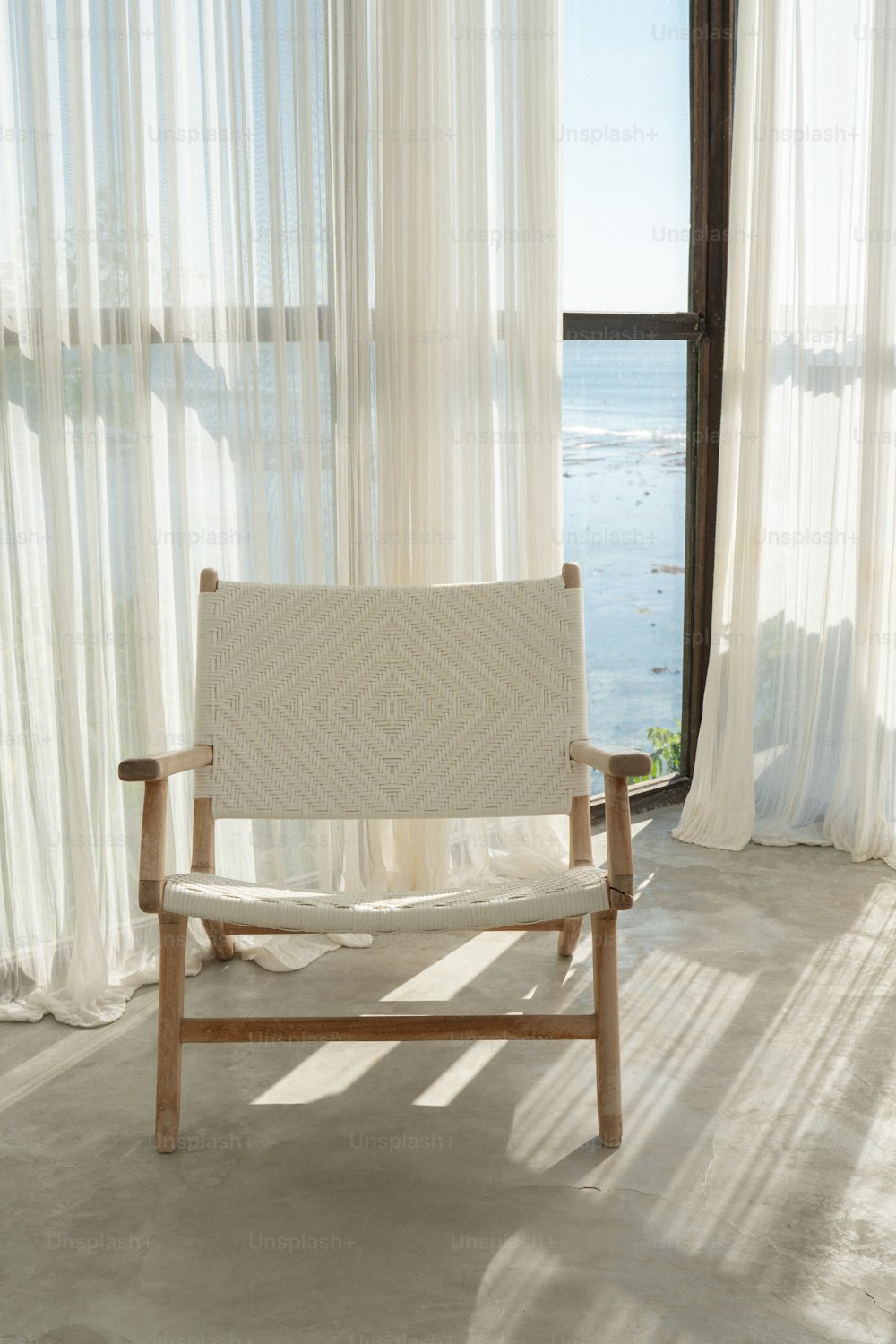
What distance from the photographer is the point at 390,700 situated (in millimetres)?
2389

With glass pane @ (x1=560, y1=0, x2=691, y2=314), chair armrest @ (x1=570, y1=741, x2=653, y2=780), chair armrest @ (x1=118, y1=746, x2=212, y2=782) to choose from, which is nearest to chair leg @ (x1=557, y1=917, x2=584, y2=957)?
chair armrest @ (x1=570, y1=741, x2=653, y2=780)

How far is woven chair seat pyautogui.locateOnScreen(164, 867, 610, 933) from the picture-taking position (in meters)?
1.81

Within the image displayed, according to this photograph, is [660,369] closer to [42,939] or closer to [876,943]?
[876,943]

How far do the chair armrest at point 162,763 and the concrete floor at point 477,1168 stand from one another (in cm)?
56

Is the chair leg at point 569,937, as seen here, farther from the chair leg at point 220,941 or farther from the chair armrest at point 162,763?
the chair armrest at point 162,763

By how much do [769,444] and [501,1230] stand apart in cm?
230

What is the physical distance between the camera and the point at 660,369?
363cm

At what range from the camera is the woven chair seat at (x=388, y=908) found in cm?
181

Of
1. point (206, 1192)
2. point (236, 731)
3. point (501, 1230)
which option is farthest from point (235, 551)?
point (501, 1230)

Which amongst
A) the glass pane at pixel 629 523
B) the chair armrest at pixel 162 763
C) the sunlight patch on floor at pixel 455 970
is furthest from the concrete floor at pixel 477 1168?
the glass pane at pixel 629 523

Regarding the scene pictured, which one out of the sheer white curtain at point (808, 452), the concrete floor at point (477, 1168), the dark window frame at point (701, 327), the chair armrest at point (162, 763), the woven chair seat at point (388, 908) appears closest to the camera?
the concrete floor at point (477, 1168)

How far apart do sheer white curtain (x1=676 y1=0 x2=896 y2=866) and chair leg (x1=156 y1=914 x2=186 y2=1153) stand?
6.15 feet

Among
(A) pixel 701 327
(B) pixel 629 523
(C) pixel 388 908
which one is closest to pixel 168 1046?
(C) pixel 388 908

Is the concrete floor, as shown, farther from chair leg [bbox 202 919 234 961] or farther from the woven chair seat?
the woven chair seat
